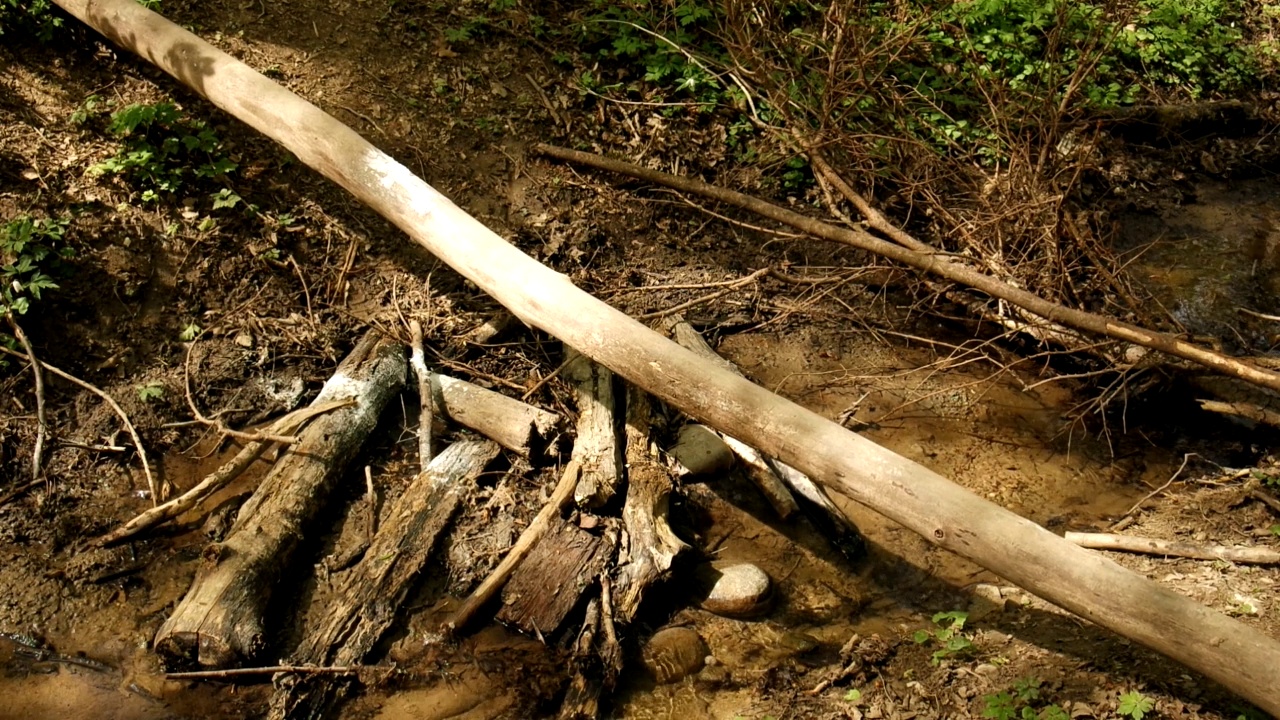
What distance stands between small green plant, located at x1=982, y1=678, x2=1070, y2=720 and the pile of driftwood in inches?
45.4

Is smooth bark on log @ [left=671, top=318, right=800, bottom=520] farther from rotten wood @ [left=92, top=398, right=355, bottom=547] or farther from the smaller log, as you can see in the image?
rotten wood @ [left=92, top=398, right=355, bottom=547]

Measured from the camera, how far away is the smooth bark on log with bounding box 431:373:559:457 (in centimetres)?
491

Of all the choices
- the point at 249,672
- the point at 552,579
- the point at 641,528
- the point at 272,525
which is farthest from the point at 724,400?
the point at 249,672

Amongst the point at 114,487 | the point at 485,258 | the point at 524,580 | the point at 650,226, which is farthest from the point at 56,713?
the point at 650,226

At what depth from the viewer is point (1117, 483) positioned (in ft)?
17.1

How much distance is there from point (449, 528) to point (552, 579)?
0.68 metres

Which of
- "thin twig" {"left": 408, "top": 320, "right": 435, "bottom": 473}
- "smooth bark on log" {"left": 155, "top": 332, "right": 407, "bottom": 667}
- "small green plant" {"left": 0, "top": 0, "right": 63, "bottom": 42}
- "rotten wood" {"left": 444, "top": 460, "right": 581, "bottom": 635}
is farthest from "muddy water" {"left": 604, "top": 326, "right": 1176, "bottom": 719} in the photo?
"small green plant" {"left": 0, "top": 0, "right": 63, "bottom": 42}

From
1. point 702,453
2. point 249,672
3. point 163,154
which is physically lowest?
point 702,453

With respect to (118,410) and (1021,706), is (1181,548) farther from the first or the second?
(118,410)

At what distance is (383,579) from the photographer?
4395 mm

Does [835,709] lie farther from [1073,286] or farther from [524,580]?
[1073,286]

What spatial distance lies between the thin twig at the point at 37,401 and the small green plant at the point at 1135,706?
5128mm

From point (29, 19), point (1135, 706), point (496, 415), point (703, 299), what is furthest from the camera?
point (29, 19)

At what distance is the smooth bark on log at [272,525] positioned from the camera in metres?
3.98
